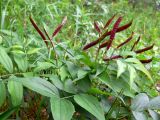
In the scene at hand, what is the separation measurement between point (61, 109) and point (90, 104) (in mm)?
115

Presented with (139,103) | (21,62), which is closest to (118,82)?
(139,103)

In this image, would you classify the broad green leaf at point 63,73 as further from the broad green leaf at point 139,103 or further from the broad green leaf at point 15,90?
the broad green leaf at point 139,103

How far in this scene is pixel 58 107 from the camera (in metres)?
1.15

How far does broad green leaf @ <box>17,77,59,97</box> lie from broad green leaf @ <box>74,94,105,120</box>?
0.27ft

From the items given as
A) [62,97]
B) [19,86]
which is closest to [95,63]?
[62,97]

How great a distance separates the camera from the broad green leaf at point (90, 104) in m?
1.18

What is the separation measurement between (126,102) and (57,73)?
297 mm

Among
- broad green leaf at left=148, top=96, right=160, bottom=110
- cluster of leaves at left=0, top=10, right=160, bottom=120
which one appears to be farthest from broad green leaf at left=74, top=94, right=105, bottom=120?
broad green leaf at left=148, top=96, right=160, bottom=110

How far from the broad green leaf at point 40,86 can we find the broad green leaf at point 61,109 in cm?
4

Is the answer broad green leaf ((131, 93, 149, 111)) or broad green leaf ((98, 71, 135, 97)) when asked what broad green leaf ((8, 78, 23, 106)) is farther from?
broad green leaf ((131, 93, 149, 111))

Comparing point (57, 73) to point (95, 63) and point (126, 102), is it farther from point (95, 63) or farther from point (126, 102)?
point (126, 102)

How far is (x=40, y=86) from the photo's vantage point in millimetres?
1202

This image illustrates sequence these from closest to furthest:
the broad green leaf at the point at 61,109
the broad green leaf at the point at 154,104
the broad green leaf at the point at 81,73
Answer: the broad green leaf at the point at 61,109
the broad green leaf at the point at 81,73
the broad green leaf at the point at 154,104

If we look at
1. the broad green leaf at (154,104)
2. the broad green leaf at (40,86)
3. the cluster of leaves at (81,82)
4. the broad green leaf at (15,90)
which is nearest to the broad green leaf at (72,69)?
the cluster of leaves at (81,82)
